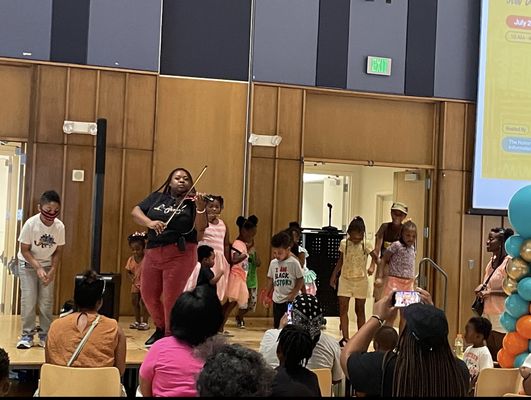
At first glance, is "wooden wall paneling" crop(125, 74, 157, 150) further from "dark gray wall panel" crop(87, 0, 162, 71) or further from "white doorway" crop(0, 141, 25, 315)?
"white doorway" crop(0, 141, 25, 315)

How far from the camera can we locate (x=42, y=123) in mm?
8305

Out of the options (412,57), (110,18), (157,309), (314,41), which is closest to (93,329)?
(157,309)

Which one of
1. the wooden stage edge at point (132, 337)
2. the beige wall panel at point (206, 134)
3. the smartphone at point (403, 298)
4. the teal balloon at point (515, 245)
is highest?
the beige wall panel at point (206, 134)

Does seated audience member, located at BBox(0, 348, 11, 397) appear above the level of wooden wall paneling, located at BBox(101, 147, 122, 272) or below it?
below

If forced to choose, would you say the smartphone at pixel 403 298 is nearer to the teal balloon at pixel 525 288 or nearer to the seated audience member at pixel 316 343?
the seated audience member at pixel 316 343

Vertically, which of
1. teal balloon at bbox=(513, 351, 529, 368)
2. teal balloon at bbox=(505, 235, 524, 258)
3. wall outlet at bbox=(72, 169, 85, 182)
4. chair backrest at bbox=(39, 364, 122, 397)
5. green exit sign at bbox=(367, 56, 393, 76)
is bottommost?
teal balloon at bbox=(513, 351, 529, 368)

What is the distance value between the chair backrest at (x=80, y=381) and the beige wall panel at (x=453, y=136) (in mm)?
6760

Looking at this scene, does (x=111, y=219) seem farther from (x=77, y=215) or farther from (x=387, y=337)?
(x=387, y=337)

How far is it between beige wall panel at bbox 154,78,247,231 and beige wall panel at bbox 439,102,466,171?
2.59m

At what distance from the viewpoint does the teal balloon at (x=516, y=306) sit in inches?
213

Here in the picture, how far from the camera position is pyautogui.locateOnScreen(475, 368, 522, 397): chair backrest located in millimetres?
4363

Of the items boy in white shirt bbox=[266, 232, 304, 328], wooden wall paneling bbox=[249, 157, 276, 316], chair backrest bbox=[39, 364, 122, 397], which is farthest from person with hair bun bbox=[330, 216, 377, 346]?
chair backrest bbox=[39, 364, 122, 397]

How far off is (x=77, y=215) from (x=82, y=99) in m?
1.28

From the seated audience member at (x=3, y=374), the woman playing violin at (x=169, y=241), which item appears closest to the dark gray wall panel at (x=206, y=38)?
the woman playing violin at (x=169, y=241)
